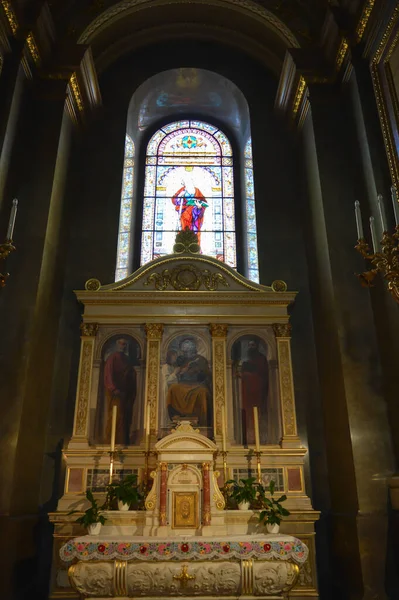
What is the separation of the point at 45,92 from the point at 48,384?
486 cm

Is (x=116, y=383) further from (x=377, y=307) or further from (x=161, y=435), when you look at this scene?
(x=377, y=307)

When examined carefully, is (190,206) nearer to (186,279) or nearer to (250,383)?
(186,279)

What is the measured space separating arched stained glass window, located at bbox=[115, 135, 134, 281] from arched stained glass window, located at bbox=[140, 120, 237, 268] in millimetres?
288

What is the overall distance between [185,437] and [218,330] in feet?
6.08

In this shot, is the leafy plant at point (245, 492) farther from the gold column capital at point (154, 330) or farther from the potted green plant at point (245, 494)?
the gold column capital at point (154, 330)

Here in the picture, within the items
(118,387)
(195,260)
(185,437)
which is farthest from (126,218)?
(185,437)

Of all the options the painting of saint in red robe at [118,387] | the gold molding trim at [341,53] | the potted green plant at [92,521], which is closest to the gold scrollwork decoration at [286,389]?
the painting of saint in red robe at [118,387]

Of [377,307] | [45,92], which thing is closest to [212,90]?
[45,92]

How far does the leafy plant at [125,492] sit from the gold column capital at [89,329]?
2.19 metres

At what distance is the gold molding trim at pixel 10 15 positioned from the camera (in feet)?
24.8

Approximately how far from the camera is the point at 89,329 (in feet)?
24.9

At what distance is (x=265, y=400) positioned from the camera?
735 cm

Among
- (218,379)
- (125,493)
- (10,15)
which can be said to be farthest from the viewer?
(10,15)

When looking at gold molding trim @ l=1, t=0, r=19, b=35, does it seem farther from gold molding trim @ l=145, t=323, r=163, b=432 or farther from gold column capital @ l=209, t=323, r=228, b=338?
gold column capital @ l=209, t=323, r=228, b=338
